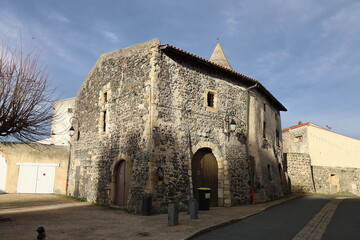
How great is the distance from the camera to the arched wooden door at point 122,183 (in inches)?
464

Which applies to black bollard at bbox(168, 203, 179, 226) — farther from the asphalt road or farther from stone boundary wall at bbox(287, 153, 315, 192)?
stone boundary wall at bbox(287, 153, 315, 192)

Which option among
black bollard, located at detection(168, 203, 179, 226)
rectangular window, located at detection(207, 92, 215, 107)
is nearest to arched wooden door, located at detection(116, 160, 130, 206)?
black bollard, located at detection(168, 203, 179, 226)

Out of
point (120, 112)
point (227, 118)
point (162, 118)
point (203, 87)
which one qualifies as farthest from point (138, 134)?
point (227, 118)

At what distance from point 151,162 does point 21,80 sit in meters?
5.07

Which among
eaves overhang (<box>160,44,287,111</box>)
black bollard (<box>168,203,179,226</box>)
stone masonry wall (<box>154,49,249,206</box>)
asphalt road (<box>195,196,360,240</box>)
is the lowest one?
asphalt road (<box>195,196,360,240</box>)

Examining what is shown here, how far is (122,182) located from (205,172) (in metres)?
3.70

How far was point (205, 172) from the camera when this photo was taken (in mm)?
12500

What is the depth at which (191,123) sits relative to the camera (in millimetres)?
12031

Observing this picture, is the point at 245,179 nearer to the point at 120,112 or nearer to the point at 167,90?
the point at 167,90

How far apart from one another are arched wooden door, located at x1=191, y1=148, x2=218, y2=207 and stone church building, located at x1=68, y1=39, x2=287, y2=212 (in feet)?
0.14

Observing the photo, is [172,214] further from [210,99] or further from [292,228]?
[210,99]

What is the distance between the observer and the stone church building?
10930 millimetres

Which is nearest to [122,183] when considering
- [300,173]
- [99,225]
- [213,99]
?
[99,225]

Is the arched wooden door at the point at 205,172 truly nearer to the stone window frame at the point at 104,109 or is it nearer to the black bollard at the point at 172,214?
the black bollard at the point at 172,214
